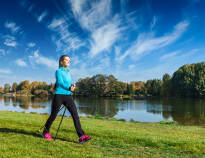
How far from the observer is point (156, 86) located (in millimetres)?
108562

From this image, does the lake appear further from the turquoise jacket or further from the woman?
the turquoise jacket

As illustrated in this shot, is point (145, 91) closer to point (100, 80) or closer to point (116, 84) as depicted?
point (116, 84)

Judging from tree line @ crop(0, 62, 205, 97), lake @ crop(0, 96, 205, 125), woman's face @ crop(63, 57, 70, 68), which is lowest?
lake @ crop(0, 96, 205, 125)

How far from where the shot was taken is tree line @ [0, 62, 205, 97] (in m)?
71.8

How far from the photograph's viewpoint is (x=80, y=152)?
4008 mm

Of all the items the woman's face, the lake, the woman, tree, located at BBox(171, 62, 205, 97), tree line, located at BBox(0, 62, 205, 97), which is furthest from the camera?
tree line, located at BBox(0, 62, 205, 97)

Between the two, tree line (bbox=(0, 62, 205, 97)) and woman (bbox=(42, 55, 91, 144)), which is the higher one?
tree line (bbox=(0, 62, 205, 97))

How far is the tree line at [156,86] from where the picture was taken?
236 ft

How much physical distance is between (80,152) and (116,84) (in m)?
106

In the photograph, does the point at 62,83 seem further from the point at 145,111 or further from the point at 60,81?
the point at 145,111

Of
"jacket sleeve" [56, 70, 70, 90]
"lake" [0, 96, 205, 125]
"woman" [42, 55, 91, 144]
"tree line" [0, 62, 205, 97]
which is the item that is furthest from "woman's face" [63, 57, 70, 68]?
"tree line" [0, 62, 205, 97]

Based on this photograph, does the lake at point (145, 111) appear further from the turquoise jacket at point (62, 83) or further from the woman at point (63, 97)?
the turquoise jacket at point (62, 83)

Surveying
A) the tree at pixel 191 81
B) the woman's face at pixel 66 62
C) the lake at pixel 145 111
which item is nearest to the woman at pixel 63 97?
the woman's face at pixel 66 62

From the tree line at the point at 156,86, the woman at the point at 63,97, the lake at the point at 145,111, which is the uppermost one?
the tree line at the point at 156,86
